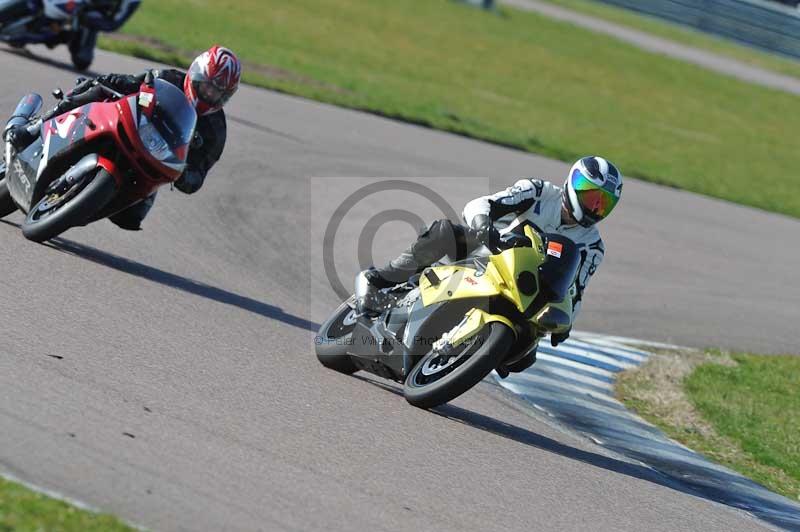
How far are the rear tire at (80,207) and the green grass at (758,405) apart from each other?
4302mm

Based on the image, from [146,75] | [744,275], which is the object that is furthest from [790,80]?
[146,75]

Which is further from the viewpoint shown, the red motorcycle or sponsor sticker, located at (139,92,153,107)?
sponsor sticker, located at (139,92,153,107)

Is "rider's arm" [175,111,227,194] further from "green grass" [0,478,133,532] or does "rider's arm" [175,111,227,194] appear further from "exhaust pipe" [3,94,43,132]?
"green grass" [0,478,133,532]

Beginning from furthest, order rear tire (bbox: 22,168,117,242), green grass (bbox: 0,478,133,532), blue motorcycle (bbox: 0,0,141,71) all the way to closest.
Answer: blue motorcycle (bbox: 0,0,141,71) < rear tire (bbox: 22,168,117,242) < green grass (bbox: 0,478,133,532)

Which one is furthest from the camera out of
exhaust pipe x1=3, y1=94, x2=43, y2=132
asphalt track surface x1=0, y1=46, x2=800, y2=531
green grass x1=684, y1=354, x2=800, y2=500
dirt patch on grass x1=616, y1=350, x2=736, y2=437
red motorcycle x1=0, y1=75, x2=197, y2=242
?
dirt patch on grass x1=616, y1=350, x2=736, y2=437

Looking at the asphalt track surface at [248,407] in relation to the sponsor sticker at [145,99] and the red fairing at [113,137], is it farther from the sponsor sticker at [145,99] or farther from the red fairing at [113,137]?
the sponsor sticker at [145,99]

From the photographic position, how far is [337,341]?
7.55m

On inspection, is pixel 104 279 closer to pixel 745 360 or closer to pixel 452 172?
pixel 745 360

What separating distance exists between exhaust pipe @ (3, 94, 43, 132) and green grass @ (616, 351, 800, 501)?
14.8 feet

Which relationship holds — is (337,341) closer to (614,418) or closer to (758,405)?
(614,418)

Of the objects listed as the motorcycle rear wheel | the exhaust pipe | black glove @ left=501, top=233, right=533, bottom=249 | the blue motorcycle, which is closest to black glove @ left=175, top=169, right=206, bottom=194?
the exhaust pipe

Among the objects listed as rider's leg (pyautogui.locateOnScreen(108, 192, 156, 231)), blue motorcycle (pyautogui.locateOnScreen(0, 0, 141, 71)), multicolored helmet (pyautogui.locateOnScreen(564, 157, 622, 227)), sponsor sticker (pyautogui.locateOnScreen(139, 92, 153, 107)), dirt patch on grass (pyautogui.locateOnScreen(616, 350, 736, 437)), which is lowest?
blue motorcycle (pyautogui.locateOnScreen(0, 0, 141, 71))

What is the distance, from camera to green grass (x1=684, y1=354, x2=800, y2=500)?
8.62m

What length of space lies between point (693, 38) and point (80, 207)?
37835 mm
